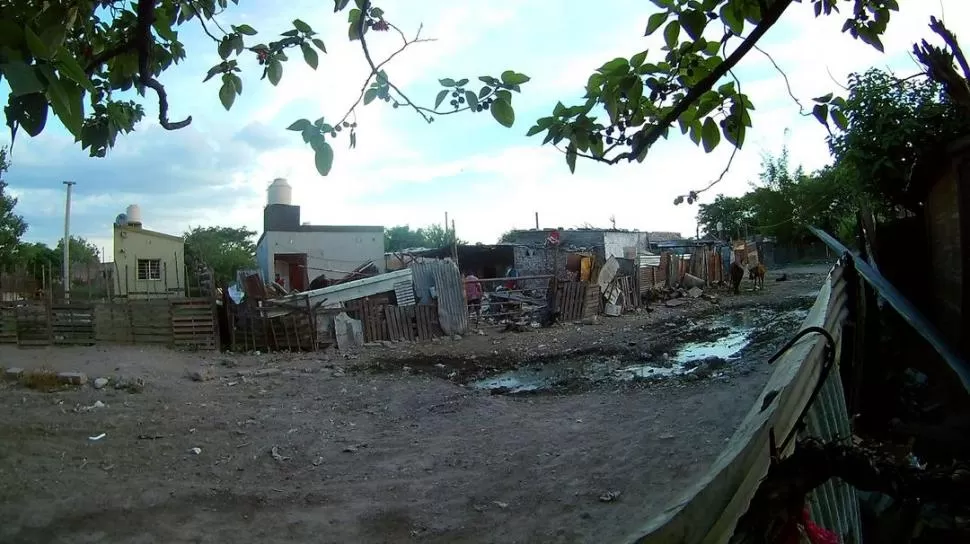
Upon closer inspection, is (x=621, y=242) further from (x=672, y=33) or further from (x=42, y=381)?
(x=672, y=33)

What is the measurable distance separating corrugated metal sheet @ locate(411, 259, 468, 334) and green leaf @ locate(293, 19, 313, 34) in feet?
A: 38.7

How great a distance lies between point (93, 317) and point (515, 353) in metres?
9.16

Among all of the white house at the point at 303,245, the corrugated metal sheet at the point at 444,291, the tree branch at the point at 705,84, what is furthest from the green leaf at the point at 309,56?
the white house at the point at 303,245

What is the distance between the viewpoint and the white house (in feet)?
80.8

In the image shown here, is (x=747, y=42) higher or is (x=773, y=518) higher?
(x=747, y=42)

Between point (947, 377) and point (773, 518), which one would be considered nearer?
point (773, 518)

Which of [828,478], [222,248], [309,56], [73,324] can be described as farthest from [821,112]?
[222,248]

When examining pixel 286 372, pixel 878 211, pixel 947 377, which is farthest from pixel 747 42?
pixel 286 372

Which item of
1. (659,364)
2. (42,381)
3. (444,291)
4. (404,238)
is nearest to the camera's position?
(42,381)

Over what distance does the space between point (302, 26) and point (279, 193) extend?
2515 centimetres

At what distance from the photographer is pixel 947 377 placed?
4.50 meters

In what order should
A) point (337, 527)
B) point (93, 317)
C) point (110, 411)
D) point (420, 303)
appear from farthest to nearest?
point (420, 303), point (93, 317), point (110, 411), point (337, 527)

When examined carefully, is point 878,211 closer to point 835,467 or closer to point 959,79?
point 959,79

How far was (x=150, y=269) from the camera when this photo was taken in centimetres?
2602
